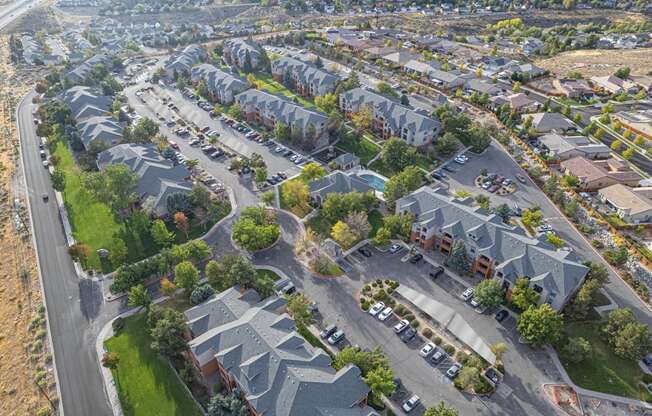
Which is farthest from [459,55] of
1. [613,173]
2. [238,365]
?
[238,365]

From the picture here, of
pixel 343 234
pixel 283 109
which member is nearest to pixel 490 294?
pixel 343 234

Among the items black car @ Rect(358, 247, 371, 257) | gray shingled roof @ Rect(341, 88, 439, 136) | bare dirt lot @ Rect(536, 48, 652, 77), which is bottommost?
bare dirt lot @ Rect(536, 48, 652, 77)

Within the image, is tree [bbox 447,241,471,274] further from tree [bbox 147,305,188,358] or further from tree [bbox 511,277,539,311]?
tree [bbox 147,305,188,358]

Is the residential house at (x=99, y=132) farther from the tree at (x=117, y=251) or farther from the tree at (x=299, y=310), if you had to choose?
the tree at (x=299, y=310)

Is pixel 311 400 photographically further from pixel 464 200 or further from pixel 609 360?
→ pixel 464 200

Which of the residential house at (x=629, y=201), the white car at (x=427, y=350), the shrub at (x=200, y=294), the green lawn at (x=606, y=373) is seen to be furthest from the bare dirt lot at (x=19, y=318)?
the residential house at (x=629, y=201)

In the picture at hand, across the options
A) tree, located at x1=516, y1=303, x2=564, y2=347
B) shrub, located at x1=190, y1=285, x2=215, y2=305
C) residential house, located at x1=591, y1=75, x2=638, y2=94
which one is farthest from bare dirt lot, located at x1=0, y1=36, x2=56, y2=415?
residential house, located at x1=591, y1=75, x2=638, y2=94
